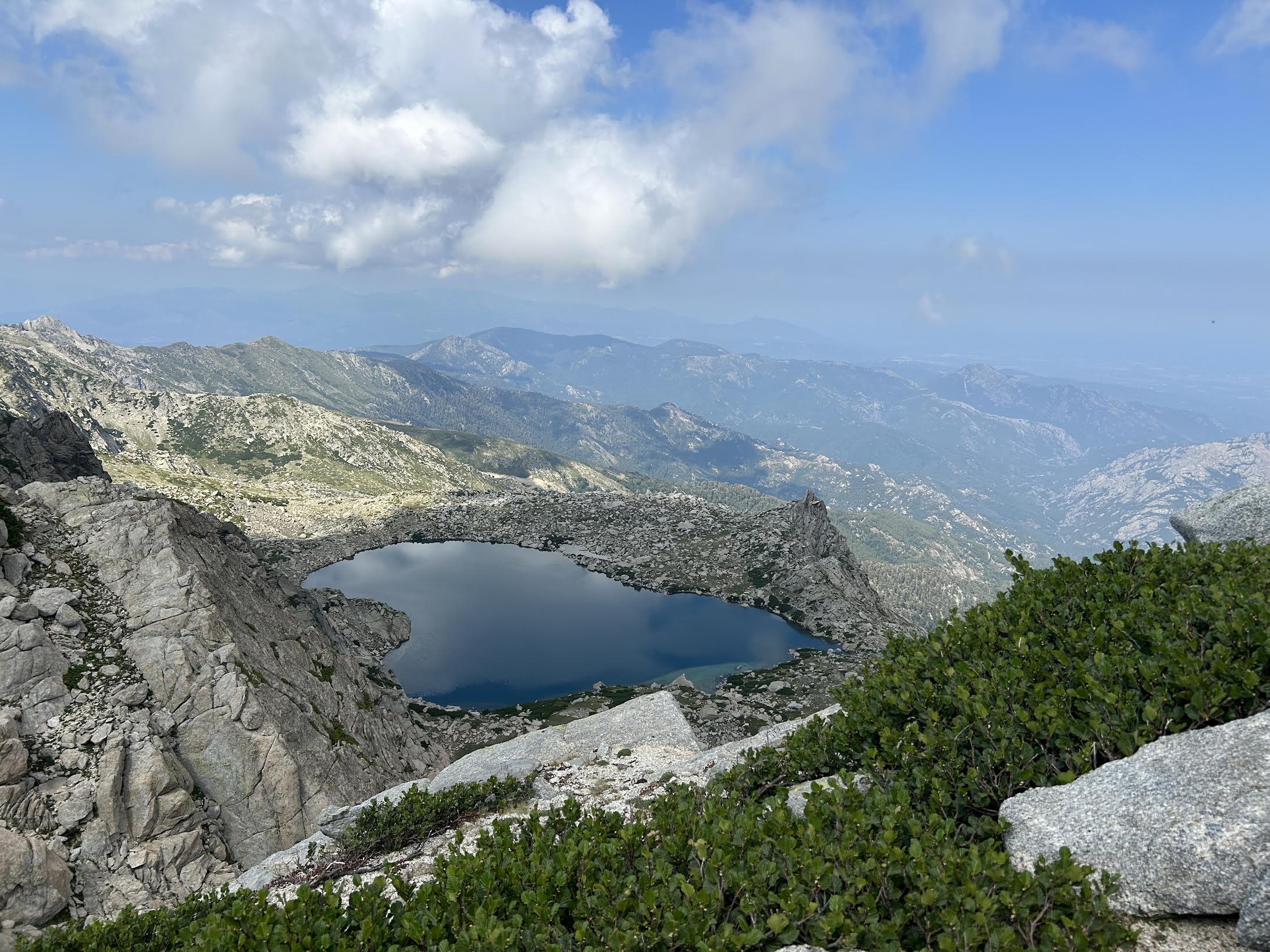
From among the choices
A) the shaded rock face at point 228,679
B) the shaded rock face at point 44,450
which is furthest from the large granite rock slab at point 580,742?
the shaded rock face at point 44,450

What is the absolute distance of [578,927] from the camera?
8.36 m

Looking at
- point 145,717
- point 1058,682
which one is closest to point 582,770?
point 1058,682

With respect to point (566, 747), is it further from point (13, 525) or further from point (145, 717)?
point (13, 525)

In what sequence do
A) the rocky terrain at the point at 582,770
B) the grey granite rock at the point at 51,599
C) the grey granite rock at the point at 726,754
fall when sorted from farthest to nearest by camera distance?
the grey granite rock at the point at 51,599 → the grey granite rock at the point at 726,754 → the rocky terrain at the point at 582,770

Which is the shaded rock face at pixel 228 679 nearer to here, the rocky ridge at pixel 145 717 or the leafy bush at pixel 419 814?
the rocky ridge at pixel 145 717

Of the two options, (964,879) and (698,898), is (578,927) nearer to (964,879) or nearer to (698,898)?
(698,898)

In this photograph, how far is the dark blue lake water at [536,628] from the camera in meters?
99.3

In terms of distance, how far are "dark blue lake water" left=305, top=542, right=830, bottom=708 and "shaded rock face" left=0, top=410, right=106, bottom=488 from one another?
45647 millimetres

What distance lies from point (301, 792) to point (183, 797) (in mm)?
7105

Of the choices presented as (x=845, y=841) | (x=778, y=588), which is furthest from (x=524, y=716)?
(x=845, y=841)

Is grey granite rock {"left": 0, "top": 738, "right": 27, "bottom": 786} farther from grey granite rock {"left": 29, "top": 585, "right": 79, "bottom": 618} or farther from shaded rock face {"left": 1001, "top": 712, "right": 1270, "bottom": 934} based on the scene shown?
shaded rock face {"left": 1001, "top": 712, "right": 1270, "bottom": 934}

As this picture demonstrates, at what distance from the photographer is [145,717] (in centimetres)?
3153

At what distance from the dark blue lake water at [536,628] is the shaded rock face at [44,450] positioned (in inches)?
1797

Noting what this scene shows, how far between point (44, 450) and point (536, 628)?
80.0 m
